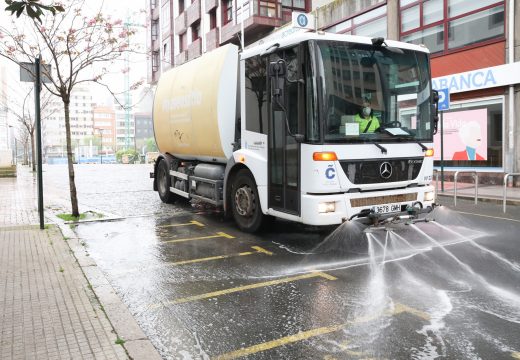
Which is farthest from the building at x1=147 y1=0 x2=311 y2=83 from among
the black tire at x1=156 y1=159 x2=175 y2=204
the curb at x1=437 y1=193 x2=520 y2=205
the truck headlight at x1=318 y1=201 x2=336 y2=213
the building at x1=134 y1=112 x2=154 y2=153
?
the building at x1=134 y1=112 x2=154 y2=153

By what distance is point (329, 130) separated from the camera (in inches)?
250

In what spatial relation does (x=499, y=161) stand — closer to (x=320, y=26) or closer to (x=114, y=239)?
(x=320, y=26)

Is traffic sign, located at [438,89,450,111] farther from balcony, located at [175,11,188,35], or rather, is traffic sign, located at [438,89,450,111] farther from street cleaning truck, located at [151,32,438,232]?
balcony, located at [175,11,188,35]

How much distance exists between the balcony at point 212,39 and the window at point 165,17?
11791mm

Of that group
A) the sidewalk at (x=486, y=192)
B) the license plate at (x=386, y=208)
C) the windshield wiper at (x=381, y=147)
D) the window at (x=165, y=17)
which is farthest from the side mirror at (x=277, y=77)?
the window at (x=165, y=17)

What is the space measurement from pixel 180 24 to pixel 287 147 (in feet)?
129

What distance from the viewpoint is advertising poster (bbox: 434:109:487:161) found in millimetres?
16703

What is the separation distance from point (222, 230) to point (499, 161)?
38.7 feet

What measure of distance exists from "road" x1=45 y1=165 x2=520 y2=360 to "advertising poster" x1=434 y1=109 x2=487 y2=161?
8687 millimetres

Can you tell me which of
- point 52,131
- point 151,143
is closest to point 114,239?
point 151,143

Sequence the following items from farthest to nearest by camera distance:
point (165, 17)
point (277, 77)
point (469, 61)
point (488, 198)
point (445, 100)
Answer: point (165, 17) → point (469, 61) → point (445, 100) → point (488, 198) → point (277, 77)

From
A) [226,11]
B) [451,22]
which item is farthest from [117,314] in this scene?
[226,11]

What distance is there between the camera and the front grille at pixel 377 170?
647cm

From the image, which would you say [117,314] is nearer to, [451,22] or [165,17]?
[451,22]
